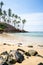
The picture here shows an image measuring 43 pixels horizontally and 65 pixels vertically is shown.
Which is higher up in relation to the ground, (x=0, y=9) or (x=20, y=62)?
(x=0, y=9)

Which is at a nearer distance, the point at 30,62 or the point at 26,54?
the point at 30,62

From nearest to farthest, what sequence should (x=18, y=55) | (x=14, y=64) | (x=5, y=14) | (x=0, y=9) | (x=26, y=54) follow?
1. (x=14, y=64)
2. (x=18, y=55)
3. (x=26, y=54)
4. (x=0, y=9)
5. (x=5, y=14)

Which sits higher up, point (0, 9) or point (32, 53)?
point (0, 9)

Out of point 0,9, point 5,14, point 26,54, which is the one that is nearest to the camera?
point 26,54

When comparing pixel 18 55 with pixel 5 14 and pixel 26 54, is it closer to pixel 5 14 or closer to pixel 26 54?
pixel 26 54

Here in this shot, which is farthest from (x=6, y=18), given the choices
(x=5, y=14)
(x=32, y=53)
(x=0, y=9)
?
(x=32, y=53)

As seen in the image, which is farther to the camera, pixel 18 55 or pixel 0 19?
pixel 0 19

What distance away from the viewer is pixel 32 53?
8.45m

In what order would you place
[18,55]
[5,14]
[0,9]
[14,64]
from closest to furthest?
1. [14,64]
2. [18,55]
3. [0,9]
4. [5,14]

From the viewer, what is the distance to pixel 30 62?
702 centimetres

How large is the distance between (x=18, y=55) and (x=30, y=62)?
0.67m

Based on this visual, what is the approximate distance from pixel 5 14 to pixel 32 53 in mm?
94671

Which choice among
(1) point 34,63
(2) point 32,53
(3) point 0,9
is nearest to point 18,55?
(1) point 34,63

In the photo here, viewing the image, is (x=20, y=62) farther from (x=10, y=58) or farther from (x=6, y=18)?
(x=6, y=18)
